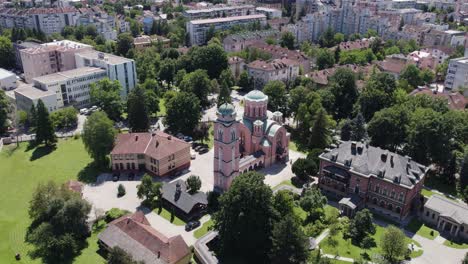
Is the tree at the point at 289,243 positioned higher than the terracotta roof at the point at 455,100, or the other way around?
the terracotta roof at the point at 455,100

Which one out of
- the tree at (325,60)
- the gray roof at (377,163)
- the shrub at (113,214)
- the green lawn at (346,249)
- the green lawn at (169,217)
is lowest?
the green lawn at (346,249)

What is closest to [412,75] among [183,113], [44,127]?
[183,113]

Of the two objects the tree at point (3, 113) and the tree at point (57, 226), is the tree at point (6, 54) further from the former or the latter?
the tree at point (57, 226)

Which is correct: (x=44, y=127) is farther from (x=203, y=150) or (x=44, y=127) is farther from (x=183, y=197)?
(x=183, y=197)

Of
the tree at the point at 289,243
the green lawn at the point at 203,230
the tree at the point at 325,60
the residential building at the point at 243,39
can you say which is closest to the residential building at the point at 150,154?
the green lawn at the point at 203,230

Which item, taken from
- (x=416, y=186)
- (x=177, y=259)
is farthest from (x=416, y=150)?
(x=177, y=259)
